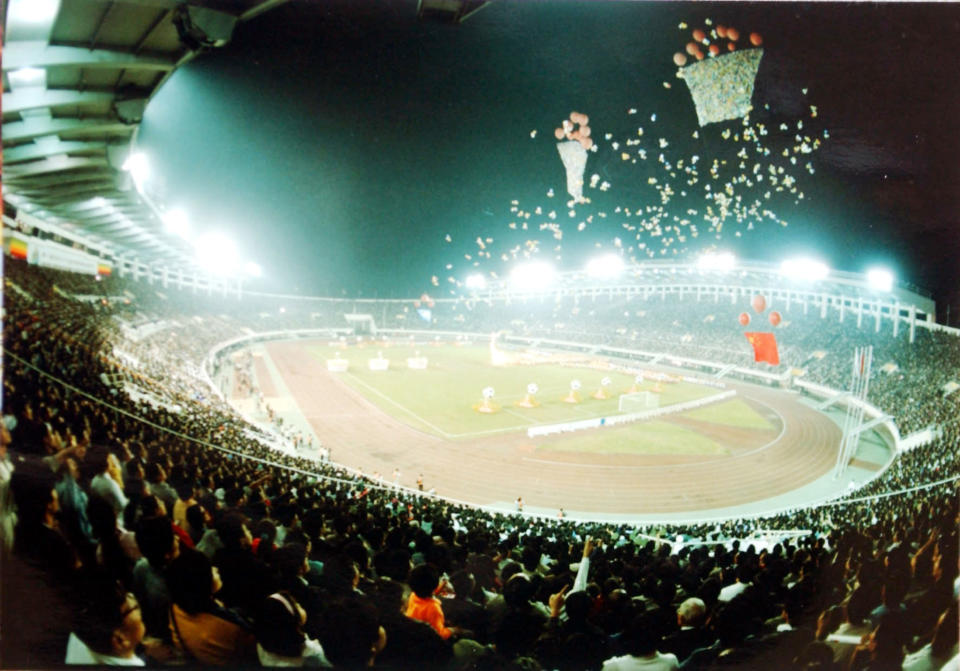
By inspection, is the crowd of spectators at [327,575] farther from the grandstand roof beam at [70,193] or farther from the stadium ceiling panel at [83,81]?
the grandstand roof beam at [70,193]

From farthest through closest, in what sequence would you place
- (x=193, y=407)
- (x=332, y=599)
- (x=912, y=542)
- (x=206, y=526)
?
1. (x=193, y=407)
2. (x=912, y=542)
3. (x=206, y=526)
4. (x=332, y=599)

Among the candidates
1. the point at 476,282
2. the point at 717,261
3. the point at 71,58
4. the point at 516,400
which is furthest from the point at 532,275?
the point at 71,58

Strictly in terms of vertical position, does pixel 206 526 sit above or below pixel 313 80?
below

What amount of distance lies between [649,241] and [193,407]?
7.83 meters

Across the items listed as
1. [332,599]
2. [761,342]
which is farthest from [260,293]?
[761,342]

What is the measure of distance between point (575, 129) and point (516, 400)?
9.01 metres

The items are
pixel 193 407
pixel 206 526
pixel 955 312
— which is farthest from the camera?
pixel 193 407

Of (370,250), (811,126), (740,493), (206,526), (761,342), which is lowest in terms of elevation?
(740,493)

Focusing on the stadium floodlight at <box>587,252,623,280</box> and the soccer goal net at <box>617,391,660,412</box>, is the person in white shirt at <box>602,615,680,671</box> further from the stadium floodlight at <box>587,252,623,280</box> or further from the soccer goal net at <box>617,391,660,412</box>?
the soccer goal net at <box>617,391,660,412</box>

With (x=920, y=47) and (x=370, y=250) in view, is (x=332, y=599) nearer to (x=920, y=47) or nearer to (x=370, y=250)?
(x=370, y=250)

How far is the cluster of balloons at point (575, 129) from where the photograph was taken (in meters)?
6.91

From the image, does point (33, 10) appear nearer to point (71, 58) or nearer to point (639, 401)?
point (71, 58)

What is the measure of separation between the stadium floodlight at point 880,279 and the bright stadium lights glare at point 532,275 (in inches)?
201

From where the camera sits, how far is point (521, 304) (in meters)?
9.83
